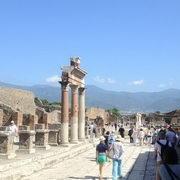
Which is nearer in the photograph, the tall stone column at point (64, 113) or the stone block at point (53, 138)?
the stone block at point (53, 138)

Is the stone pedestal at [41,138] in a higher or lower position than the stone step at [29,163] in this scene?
higher

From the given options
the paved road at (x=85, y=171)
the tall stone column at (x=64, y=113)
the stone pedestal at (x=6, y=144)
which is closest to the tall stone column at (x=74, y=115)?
the tall stone column at (x=64, y=113)

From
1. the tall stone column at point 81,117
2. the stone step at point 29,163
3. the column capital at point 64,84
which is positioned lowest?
the stone step at point 29,163

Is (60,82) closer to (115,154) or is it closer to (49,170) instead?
(49,170)

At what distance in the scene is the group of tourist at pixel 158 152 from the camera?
3.61m

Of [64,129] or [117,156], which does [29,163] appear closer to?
[117,156]

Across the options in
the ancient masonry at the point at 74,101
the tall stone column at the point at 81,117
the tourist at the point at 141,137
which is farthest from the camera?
the tourist at the point at 141,137

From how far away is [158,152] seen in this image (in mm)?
9172

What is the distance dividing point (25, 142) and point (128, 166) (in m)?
4.43

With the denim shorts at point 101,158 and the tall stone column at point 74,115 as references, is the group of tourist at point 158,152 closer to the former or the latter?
the denim shorts at point 101,158

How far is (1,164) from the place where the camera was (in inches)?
441

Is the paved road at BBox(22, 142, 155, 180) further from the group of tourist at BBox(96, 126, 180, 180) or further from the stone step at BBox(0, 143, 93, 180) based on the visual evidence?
the group of tourist at BBox(96, 126, 180, 180)

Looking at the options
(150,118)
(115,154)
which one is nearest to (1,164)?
(115,154)

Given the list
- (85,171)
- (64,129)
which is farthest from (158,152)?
(64,129)
